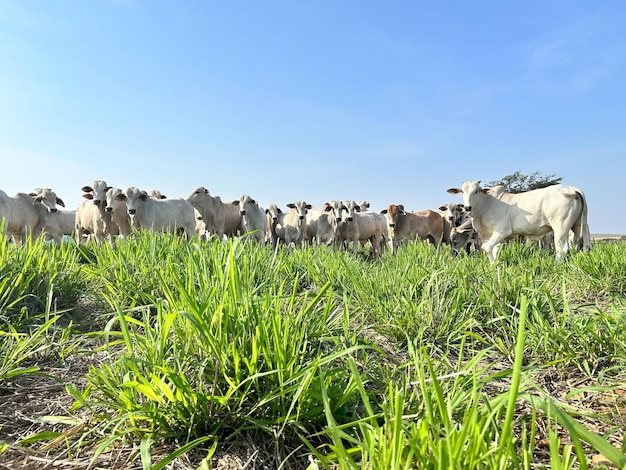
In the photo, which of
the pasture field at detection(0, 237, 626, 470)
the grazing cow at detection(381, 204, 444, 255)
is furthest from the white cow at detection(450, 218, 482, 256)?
the pasture field at detection(0, 237, 626, 470)

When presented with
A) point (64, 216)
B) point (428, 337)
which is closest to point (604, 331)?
point (428, 337)

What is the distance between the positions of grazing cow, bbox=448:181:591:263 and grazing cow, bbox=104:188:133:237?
344 inches

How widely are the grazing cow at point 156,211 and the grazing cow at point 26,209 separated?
335 cm

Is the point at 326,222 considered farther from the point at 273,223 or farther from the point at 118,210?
the point at 118,210

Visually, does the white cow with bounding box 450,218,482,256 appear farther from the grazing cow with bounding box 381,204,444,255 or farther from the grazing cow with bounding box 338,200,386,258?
the grazing cow with bounding box 338,200,386,258

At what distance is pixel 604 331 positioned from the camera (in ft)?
7.00

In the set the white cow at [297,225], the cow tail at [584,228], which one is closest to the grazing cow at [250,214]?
the white cow at [297,225]

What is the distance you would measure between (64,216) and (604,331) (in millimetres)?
19738

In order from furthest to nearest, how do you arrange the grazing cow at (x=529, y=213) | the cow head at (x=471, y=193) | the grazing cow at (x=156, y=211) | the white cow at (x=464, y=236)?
the white cow at (x=464, y=236) → the grazing cow at (x=156, y=211) → the cow head at (x=471, y=193) → the grazing cow at (x=529, y=213)

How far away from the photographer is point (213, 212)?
13727 millimetres

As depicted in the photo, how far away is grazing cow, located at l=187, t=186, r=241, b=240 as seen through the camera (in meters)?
13.2

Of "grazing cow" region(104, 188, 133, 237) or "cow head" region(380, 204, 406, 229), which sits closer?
"grazing cow" region(104, 188, 133, 237)

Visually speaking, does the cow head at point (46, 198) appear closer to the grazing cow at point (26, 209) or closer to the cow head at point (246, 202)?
the grazing cow at point (26, 209)

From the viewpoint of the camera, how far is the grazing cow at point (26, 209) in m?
11.0
